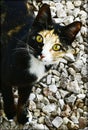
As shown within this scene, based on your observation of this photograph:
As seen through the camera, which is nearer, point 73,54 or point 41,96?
point 41,96

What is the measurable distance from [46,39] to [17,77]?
0.27 metres

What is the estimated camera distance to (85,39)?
8.74 feet

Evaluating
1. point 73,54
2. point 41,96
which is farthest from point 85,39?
point 41,96

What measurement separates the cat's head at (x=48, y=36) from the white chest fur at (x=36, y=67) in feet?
0.31

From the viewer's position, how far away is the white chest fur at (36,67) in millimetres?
2033

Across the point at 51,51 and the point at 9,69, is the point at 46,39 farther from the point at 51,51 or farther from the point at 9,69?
the point at 9,69

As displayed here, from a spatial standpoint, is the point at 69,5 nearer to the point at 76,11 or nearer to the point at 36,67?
the point at 76,11

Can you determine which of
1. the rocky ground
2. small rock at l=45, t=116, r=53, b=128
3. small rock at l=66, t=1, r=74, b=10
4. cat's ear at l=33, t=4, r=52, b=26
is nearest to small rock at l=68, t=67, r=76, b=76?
the rocky ground

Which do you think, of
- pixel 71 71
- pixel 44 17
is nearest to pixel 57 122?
pixel 71 71

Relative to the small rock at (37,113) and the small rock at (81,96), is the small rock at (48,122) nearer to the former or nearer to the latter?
the small rock at (37,113)

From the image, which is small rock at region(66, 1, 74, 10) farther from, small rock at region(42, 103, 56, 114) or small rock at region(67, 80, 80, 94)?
small rock at region(42, 103, 56, 114)

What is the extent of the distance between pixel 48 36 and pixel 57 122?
0.57 meters

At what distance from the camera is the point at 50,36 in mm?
1943

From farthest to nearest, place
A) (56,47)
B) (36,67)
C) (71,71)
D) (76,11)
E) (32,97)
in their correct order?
(76,11) → (71,71) → (32,97) → (36,67) → (56,47)
